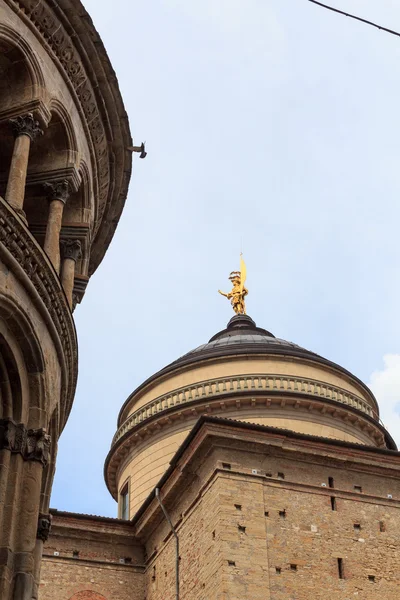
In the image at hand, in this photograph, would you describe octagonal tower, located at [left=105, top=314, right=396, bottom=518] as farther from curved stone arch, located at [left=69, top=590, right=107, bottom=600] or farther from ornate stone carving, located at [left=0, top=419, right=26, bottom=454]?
ornate stone carving, located at [left=0, top=419, right=26, bottom=454]

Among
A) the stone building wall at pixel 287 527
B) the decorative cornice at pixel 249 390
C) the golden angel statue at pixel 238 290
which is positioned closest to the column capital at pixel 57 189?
the stone building wall at pixel 287 527

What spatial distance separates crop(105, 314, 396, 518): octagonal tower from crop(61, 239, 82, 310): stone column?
15662 millimetres

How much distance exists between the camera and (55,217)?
45.1ft

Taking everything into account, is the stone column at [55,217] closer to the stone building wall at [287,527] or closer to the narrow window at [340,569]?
the stone building wall at [287,527]

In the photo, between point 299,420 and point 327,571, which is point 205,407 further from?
point 327,571

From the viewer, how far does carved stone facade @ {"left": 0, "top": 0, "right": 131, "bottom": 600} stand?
11133 millimetres


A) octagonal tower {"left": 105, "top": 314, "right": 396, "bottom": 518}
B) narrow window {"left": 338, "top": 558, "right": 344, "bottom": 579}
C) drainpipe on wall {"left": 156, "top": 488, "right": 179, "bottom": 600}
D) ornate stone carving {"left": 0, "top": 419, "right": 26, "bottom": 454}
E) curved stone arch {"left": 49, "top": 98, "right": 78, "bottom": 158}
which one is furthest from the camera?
octagonal tower {"left": 105, "top": 314, "right": 396, "bottom": 518}

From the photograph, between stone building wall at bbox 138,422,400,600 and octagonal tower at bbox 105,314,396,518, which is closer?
stone building wall at bbox 138,422,400,600

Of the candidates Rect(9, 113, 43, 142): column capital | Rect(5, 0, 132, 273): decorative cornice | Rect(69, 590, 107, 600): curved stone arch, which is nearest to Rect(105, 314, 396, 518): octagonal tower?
Rect(69, 590, 107, 600): curved stone arch

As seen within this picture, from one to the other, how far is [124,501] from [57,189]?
21.1 metres

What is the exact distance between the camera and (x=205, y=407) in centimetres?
3011

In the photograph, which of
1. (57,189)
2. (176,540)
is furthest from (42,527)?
(176,540)

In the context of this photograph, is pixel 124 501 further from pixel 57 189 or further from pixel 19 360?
pixel 19 360

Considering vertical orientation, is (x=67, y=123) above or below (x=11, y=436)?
above
